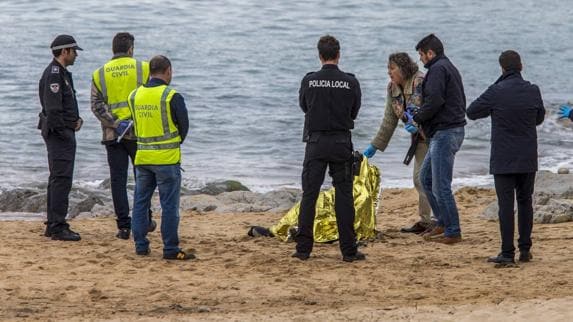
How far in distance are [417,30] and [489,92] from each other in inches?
1055

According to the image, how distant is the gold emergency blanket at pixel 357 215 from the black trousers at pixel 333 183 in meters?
0.79

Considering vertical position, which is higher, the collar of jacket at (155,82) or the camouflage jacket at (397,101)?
the collar of jacket at (155,82)

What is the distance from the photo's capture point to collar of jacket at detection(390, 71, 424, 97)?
419 inches

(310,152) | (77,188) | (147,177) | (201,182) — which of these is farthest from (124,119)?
(201,182)

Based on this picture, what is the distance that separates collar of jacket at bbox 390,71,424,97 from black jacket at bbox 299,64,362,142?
119cm

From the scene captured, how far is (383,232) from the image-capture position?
11.4 metres

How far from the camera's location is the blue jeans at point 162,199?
9781mm

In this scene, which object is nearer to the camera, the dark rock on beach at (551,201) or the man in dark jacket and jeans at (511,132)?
the man in dark jacket and jeans at (511,132)

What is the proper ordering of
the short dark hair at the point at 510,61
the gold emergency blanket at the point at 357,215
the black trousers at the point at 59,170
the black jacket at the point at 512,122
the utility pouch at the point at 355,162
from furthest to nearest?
the gold emergency blanket at the point at 357,215 < the black trousers at the point at 59,170 < the utility pouch at the point at 355,162 < the short dark hair at the point at 510,61 < the black jacket at the point at 512,122

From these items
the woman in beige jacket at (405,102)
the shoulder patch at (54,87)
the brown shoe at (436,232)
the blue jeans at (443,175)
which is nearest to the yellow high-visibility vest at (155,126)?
the shoulder patch at (54,87)

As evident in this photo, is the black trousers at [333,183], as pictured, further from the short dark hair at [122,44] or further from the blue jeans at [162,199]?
the short dark hair at [122,44]

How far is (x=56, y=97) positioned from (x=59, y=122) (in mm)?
215

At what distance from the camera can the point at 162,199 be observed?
32.5 ft

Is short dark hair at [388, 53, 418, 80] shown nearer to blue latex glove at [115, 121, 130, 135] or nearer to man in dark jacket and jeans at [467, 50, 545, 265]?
man in dark jacket and jeans at [467, 50, 545, 265]
